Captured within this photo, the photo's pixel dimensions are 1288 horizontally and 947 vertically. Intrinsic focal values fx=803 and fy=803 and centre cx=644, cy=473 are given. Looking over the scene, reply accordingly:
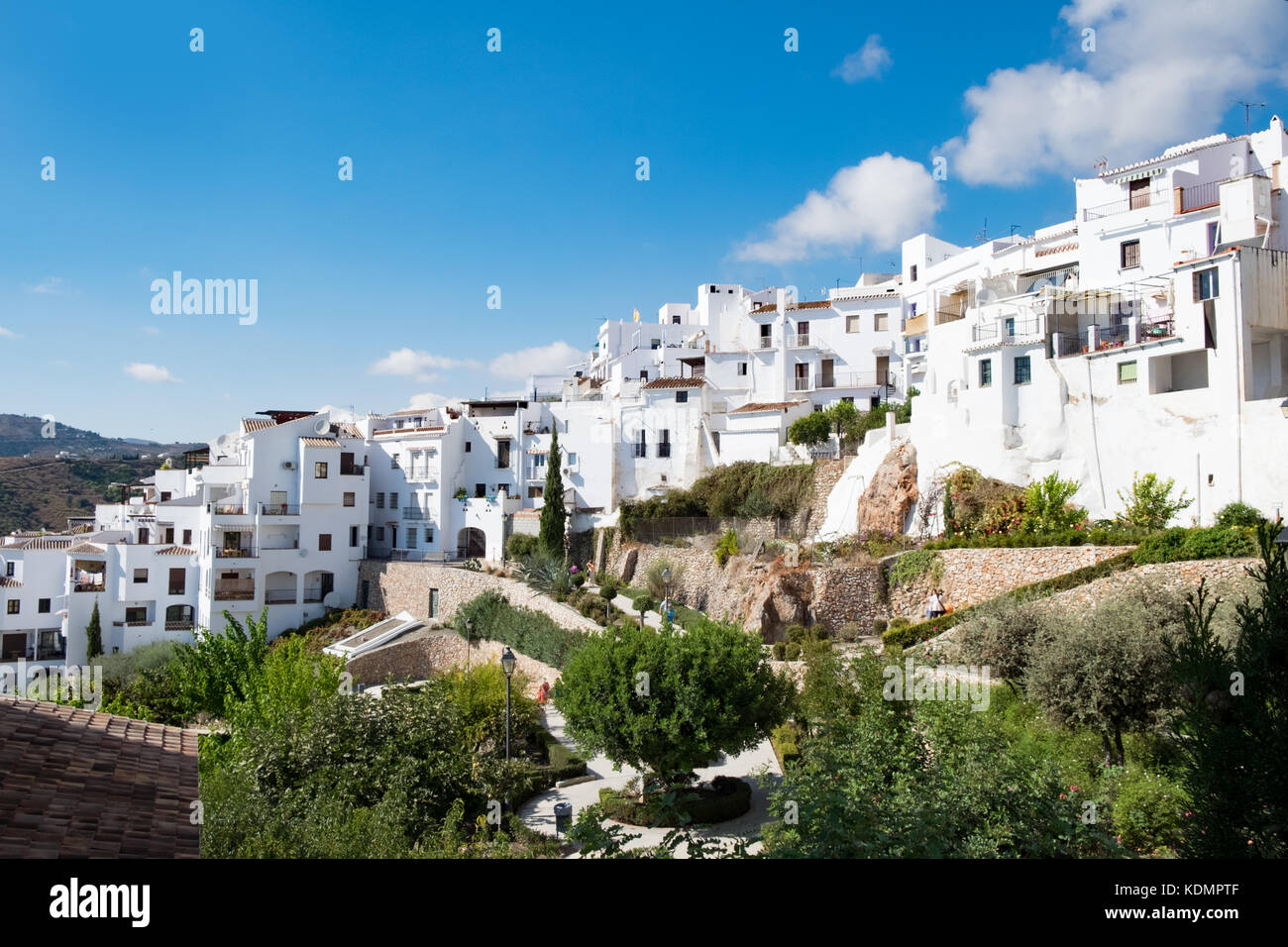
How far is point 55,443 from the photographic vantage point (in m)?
59.3

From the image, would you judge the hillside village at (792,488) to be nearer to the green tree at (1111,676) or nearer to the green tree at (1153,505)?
the green tree at (1153,505)

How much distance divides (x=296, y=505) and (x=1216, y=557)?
34.9 meters

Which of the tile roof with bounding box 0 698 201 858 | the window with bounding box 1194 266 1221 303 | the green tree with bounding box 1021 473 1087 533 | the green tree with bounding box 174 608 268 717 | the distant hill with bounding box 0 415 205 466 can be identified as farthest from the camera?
the distant hill with bounding box 0 415 205 466

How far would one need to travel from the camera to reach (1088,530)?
19188 millimetres

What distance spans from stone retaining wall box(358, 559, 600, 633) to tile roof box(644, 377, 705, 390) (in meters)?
12.7

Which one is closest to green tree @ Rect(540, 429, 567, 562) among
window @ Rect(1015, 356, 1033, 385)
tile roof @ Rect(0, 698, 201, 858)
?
window @ Rect(1015, 356, 1033, 385)

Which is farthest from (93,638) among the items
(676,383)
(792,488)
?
(792,488)

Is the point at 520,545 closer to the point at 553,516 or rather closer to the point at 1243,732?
the point at 553,516

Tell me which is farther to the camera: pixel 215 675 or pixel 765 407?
pixel 765 407

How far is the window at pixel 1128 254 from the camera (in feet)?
82.3

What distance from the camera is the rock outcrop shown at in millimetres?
25750

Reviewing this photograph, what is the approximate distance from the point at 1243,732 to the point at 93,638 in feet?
128

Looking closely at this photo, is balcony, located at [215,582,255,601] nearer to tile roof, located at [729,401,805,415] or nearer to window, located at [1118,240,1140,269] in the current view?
tile roof, located at [729,401,805,415]
